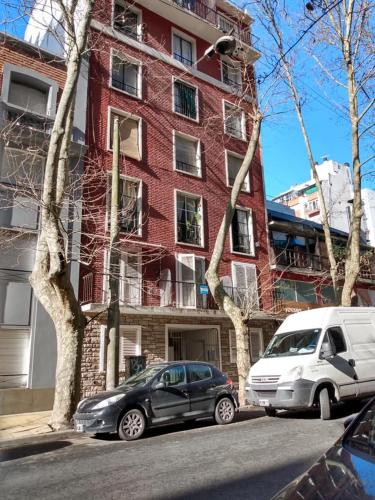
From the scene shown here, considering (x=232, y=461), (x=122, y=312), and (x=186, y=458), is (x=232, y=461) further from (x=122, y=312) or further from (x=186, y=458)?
(x=122, y=312)

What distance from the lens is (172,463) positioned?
5.58 meters

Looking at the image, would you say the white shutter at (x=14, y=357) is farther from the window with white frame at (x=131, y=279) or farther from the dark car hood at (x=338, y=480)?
the dark car hood at (x=338, y=480)

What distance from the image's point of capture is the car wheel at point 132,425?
769 centimetres

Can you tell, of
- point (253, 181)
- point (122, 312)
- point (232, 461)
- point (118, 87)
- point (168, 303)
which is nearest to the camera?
point (232, 461)

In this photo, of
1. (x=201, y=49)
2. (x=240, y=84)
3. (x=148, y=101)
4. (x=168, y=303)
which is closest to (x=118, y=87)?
(x=148, y=101)

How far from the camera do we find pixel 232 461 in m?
5.53

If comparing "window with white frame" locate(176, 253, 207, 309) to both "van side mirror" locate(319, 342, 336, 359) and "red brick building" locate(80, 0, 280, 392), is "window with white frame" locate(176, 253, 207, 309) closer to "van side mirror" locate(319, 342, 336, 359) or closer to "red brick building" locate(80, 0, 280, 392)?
"red brick building" locate(80, 0, 280, 392)

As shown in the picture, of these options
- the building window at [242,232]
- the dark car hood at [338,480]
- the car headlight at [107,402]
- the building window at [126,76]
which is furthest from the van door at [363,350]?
the building window at [126,76]

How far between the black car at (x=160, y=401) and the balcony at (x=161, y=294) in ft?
21.9

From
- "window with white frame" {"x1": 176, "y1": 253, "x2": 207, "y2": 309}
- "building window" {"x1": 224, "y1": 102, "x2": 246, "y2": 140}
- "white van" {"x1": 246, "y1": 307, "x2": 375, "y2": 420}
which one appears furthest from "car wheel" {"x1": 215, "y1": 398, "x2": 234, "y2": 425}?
"building window" {"x1": 224, "y1": 102, "x2": 246, "y2": 140}

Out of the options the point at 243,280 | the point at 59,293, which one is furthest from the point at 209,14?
the point at 59,293

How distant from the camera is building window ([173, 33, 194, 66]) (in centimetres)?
2277

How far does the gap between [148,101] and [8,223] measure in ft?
32.2

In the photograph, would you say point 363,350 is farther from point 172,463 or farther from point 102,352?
point 102,352
